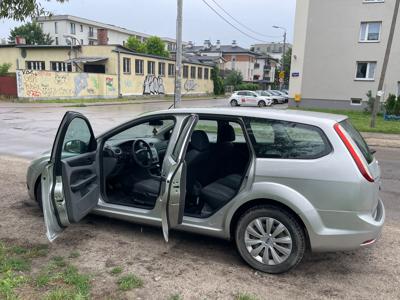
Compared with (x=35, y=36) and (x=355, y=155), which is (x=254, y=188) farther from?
(x=35, y=36)

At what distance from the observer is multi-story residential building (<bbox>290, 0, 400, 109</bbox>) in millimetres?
26438

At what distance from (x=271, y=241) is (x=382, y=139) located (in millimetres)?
11754

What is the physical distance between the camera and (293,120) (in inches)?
142

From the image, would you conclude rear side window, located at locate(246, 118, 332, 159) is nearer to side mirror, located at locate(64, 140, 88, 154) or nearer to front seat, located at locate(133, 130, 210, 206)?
front seat, located at locate(133, 130, 210, 206)

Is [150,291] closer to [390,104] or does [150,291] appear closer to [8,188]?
[8,188]

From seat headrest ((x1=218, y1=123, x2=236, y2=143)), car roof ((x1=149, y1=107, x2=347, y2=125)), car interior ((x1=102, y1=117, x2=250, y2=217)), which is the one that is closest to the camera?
car roof ((x1=149, y1=107, x2=347, y2=125))

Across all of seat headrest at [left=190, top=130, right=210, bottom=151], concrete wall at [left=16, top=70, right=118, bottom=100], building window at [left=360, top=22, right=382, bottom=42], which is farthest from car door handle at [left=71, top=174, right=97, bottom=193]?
concrete wall at [left=16, top=70, right=118, bottom=100]

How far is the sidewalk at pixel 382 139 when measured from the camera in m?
12.7

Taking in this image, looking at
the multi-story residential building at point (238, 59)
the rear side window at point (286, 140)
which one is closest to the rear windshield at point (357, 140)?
the rear side window at point (286, 140)

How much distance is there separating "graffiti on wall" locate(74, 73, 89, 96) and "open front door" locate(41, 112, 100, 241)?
30.1 meters

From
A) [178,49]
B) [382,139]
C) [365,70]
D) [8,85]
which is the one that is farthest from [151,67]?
[382,139]

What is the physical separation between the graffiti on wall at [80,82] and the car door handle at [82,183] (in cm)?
3028

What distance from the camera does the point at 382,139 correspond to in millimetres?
13648

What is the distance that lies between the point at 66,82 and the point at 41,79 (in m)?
2.36
